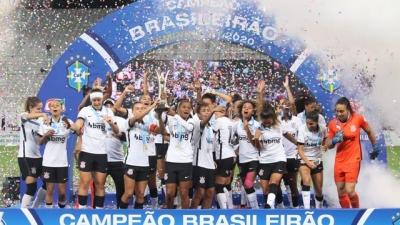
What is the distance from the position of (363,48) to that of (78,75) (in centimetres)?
385

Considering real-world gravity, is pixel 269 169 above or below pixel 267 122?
below

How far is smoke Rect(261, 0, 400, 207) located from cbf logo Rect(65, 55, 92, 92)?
8.41ft

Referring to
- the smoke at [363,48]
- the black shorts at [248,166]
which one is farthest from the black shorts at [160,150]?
the smoke at [363,48]

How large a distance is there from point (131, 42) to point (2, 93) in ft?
37.4

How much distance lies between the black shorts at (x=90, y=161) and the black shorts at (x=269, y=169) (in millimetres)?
1788

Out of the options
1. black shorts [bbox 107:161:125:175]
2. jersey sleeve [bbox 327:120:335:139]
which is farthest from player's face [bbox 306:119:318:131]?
black shorts [bbox 107:161:125:175]

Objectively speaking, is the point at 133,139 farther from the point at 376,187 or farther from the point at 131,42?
the point at 376,187

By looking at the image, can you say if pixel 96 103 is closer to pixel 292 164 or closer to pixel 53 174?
pixel 53 174

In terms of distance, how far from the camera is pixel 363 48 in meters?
9.82

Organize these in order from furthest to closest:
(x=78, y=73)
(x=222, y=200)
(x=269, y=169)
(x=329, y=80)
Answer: (x=78, y=73) < (x=329, y=80) < (x=222, y=200) < (x=269, y=169)

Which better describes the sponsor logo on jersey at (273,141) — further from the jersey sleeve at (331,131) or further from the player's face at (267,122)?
the jersey sleeve at (331,131)

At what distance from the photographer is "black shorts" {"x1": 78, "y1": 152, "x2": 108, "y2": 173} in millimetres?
8000

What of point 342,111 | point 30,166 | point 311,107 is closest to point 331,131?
point 342,111

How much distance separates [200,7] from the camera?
9.91m
